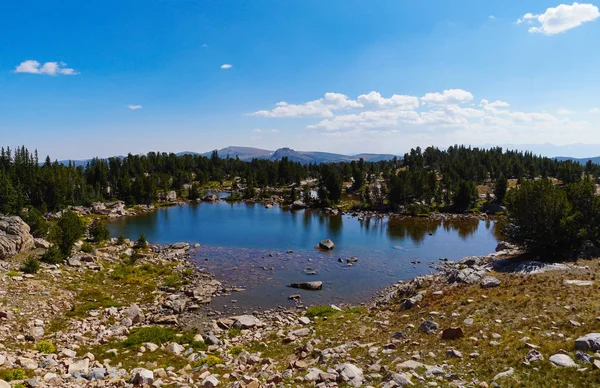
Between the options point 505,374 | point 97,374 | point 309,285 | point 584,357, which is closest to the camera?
point 584,357

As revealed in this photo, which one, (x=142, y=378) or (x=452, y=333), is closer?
(x=142, y=378)

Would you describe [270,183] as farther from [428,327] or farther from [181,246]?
[428,327]

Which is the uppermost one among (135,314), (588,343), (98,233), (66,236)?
(588,343)

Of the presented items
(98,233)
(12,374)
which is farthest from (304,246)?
(12,374)

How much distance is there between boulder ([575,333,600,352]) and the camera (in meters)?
14.9

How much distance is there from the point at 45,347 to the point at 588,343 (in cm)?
2781

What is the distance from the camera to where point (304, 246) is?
67562 mm

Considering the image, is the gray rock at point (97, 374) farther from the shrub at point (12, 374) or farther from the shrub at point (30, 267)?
the shrub at point (30, 267)

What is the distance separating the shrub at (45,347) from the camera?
20.1 meters

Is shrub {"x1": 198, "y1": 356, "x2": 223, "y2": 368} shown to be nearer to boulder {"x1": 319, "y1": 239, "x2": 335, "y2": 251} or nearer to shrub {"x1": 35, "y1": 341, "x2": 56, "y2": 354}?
shrub {"x1": 35, "y1": 341, "x2": 56, "y2": 354}

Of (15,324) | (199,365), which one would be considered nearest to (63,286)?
(15,324)

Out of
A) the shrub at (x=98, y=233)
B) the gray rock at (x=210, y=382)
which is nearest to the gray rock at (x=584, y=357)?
the gray rock at (x=210, y=382)

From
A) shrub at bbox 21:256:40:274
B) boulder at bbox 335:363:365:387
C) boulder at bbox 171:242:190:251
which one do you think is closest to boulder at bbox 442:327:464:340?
boulder at bbox 335:363:365:387

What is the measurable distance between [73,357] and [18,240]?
92.0 ft
